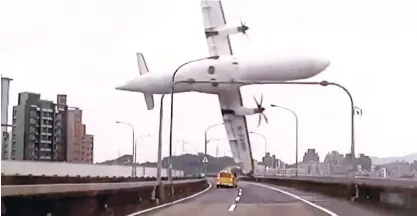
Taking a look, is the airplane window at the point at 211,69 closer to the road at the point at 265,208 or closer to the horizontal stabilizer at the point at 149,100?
the horizontal stabilizer at the point at 149,100

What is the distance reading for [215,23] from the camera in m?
96.5

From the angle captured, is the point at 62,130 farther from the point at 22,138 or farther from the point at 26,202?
the point at 26,202

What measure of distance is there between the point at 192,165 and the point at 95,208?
147166mm

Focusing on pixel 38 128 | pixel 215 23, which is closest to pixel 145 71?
pixel 215 23

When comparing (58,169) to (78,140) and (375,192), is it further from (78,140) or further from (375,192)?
(78,140)

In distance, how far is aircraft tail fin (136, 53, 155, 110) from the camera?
9394 centimetres

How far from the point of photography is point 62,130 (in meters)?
79.2

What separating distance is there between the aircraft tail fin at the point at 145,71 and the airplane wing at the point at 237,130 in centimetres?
1047

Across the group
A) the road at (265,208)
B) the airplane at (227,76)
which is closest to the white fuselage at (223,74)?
the airplane at (227,76)

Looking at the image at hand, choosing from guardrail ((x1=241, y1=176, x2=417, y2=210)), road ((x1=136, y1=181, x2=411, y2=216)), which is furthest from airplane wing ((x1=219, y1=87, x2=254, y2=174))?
road ((x1=136, y1=181, x2=411, y2=216))

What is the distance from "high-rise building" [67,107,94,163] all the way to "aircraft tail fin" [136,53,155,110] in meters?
10.5

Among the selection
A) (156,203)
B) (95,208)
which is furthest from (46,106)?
(95,208)

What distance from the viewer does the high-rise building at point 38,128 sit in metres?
65.4

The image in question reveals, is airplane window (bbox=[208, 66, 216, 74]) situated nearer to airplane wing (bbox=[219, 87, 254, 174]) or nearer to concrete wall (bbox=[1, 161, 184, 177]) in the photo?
airplane wing (bbox=[219, 87, 254, 174])
